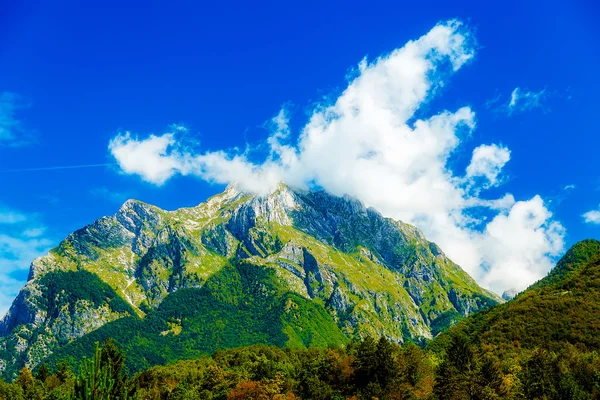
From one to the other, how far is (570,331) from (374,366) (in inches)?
2289

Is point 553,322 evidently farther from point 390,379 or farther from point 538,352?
point 390,379

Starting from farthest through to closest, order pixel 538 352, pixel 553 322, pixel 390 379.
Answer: pixel 553 322, pixel 390 379, pixel 538 352

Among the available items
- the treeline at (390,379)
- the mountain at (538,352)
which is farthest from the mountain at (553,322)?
the treeline at (390,379)

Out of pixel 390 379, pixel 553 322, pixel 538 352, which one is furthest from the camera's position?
pixel 553 322

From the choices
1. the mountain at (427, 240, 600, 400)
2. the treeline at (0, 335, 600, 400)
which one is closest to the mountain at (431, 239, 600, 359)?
the mountain at (427, 240, 600, 400)

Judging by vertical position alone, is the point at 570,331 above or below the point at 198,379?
above

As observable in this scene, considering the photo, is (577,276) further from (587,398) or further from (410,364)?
(587,398)

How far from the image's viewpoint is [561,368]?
83.6 metres

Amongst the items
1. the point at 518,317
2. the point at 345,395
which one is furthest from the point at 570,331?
the point at 345,395

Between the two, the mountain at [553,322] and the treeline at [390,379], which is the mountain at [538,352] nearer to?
the mountain at [553,322]

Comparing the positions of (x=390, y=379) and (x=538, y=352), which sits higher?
(x=538, y=352)

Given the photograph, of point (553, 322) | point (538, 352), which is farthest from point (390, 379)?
point (553, 322)

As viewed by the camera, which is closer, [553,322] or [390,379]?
[390,379]

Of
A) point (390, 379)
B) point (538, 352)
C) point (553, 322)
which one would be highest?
point (553, 322)
